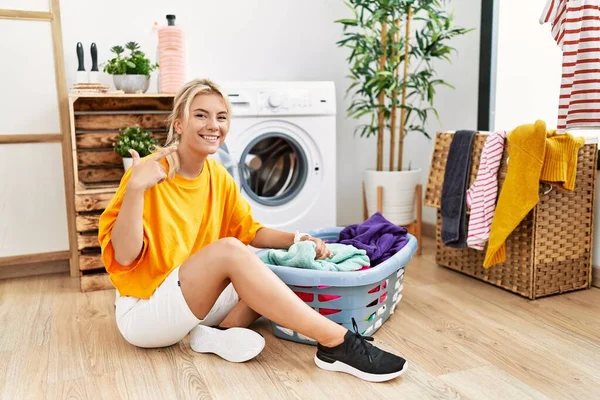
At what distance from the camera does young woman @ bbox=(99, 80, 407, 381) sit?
1570 millimetres

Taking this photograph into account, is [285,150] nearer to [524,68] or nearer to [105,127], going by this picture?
[105,127]

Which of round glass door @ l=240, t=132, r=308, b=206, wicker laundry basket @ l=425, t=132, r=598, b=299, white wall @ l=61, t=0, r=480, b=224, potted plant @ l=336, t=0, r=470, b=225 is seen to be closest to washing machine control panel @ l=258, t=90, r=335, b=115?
round glass door @ l=240, t=132, r=308, b=206

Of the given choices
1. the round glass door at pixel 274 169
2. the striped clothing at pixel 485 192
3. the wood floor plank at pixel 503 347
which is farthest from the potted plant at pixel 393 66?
the wood floor plank at pixel 503 347

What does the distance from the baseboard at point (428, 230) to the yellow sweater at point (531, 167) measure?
45.7 inches

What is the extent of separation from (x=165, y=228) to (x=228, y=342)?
387 millimetres

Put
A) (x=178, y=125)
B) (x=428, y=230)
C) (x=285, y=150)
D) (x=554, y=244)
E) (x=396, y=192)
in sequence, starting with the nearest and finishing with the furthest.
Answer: (x=178, y=125), (x=554, y=244), (x=285, y=150), (x=396, y=192), (x=428, y=230)

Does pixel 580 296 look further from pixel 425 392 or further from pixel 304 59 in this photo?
pixel 304 59

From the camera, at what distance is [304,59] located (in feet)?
11.0

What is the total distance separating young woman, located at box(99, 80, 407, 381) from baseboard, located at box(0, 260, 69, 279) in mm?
1235

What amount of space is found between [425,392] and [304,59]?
7.48 ft

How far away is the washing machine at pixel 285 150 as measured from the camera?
275 cm

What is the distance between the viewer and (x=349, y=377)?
1590 millimetres

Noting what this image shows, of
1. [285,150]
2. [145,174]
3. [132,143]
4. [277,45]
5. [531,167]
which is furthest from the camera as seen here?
[277,45]

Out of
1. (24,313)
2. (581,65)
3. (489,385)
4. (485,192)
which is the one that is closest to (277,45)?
(485,192)
